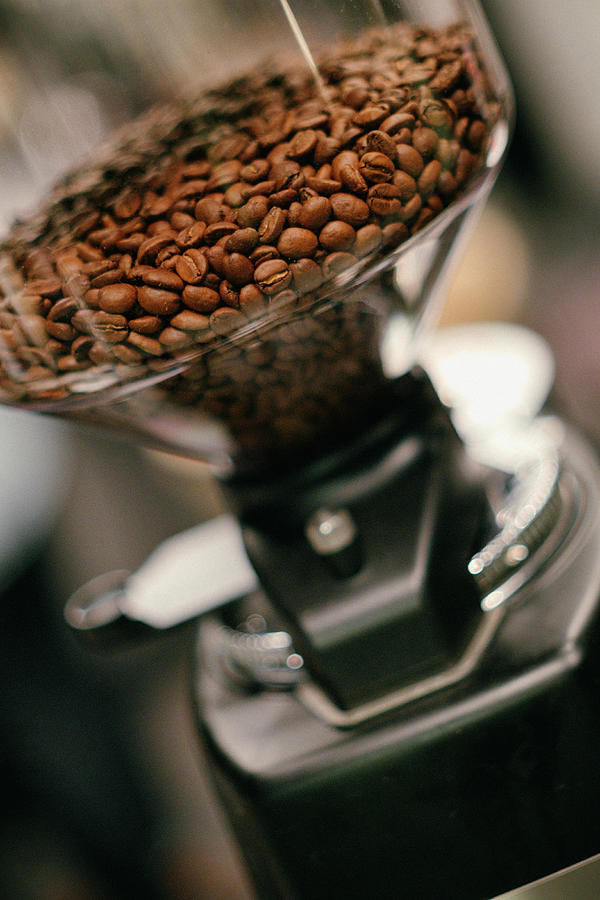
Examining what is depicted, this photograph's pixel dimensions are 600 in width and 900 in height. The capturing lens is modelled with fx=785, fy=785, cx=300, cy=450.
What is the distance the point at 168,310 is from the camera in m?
0.32

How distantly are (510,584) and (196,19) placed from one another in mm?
325

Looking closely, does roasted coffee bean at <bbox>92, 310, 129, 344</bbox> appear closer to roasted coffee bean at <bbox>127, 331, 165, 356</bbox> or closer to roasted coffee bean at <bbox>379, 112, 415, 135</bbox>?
roasted coffee bean at <bbox>127, 331, 165, 356</bbox>

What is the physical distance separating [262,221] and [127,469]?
3.28 ft

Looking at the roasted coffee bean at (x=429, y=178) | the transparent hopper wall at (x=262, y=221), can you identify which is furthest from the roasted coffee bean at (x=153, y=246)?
the roasted coffee bean at (x=429, y=178)

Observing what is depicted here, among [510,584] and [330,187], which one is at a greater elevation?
[330,187]

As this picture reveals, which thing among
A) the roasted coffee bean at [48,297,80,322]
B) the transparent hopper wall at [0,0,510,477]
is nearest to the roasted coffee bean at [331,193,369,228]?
Answer: the transparent hopper wall at [0,0,510,477]

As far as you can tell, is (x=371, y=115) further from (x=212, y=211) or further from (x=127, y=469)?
(x=127, y=469)

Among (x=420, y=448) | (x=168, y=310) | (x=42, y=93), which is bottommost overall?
(x=420, y=448)

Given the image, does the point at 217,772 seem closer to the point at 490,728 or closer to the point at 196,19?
the point at 490,728

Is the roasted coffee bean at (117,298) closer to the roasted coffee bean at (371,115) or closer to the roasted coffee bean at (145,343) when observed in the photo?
Answer: the roasted coffee bean at (145,343)

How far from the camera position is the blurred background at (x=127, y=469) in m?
0.38

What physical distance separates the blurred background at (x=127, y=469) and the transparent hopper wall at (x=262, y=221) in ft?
0.09

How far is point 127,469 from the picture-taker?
127 cm

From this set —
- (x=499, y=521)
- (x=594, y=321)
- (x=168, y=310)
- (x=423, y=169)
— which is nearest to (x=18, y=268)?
(x=168, y=310)
